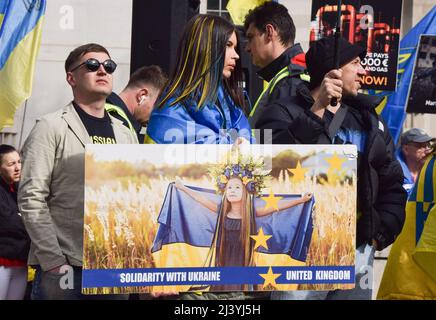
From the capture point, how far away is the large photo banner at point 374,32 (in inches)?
225

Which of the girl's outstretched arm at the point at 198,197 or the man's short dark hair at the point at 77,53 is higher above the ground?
the man's short dark hair at the point at 77,53

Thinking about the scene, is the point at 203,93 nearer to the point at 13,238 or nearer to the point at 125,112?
the point at 125,112

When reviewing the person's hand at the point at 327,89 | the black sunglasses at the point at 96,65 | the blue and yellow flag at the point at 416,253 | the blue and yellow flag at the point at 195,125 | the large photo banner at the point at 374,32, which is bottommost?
the blue and yellow flag at the point at 416,253

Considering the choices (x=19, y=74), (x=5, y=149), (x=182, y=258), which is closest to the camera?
(x=182, y=258)

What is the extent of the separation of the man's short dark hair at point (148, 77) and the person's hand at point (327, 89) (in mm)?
782

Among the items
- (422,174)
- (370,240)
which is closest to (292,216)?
(370,240)

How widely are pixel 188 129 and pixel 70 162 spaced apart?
1.92 ft

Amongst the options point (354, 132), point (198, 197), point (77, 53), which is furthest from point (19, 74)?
point (354, 132)

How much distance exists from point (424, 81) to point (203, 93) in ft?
6.26

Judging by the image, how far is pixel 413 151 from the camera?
6.73m

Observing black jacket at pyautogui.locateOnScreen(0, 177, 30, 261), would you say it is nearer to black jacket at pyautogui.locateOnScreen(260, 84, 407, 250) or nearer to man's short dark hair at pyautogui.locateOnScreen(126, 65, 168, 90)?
man's short dark hair at pyautogui.locateOnScreen(126, 65, 168, 90)

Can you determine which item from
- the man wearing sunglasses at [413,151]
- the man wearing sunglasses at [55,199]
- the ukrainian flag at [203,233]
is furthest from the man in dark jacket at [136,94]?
the man wearing sunglasses at [413,151]

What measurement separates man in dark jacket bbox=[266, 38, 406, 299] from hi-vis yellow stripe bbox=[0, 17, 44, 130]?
3.92ft

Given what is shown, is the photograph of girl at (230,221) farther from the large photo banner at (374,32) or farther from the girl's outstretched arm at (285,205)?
the large photo banner at (374,32)
